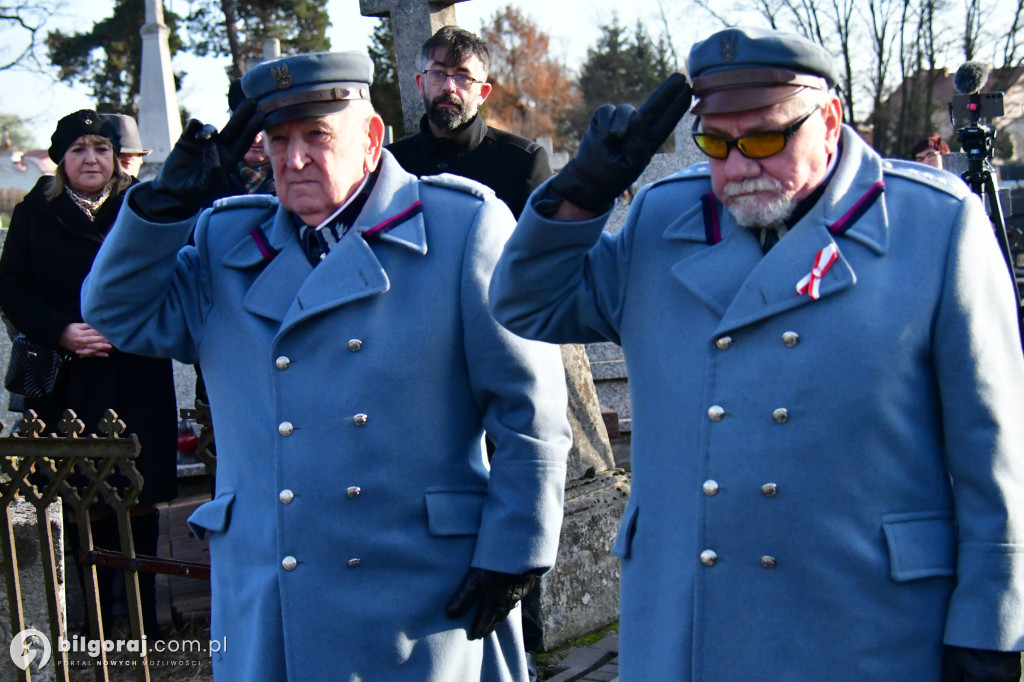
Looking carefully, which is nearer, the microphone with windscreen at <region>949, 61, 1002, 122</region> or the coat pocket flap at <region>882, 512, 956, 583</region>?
the coat pocket flap at <region>882, 512, 956, 583</region>

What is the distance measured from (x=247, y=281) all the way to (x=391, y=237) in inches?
13.3

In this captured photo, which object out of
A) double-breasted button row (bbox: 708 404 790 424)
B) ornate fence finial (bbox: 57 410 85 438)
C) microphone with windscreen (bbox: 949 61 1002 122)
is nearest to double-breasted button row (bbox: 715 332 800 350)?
double-breasted button row (bbox: 708 404 790 424)

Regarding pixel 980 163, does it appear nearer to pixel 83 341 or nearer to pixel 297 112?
pixel 83 341

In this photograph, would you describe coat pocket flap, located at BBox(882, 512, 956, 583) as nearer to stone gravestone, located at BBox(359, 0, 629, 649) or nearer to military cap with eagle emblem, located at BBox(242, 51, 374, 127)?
military cap with eagle emblem, located at BBox(242, 51, 374, 127)

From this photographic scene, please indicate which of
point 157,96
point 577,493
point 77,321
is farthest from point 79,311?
point 157,96

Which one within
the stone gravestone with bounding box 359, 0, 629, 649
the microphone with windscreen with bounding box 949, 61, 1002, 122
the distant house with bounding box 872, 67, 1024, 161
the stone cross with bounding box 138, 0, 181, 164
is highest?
the distant house with bounding box 872, 67, 1024, 161

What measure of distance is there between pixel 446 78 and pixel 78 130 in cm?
161

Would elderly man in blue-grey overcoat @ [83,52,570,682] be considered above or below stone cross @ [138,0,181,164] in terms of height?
below

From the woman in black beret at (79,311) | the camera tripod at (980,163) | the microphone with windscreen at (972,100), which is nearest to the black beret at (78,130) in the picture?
the woman in black beret at (79,311)

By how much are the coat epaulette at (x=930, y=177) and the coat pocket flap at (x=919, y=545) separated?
22.4 inches

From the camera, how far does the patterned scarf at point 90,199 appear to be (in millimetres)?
4961

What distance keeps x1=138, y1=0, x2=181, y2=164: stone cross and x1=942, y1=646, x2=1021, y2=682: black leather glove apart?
39.1 ft

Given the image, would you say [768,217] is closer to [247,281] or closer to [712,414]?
[712,414]

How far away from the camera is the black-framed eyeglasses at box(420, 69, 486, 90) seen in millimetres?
4371
